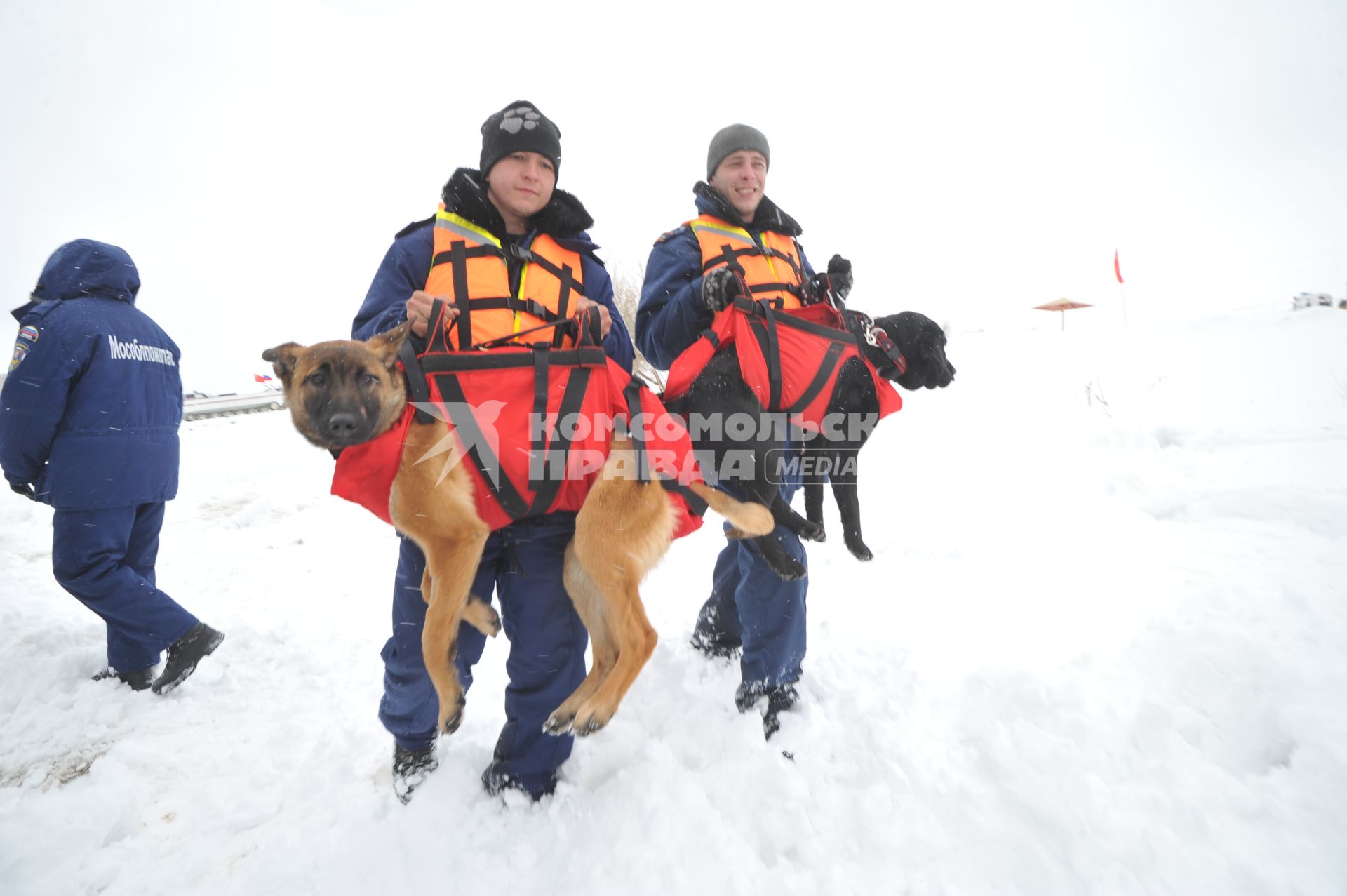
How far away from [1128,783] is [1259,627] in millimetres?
1114

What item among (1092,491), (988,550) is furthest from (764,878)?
(1092,491)

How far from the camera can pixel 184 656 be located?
2.87 metres

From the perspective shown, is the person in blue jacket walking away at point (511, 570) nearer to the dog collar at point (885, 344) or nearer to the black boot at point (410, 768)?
the black boot at point (410, 768)

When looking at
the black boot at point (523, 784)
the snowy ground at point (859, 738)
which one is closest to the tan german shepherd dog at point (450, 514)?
the black boot at point (523, 784)

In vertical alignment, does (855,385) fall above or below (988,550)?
above

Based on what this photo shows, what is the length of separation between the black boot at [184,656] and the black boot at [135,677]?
0.05 m

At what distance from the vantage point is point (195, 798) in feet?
7.15

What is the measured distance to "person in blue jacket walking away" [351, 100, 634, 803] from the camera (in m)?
2.08

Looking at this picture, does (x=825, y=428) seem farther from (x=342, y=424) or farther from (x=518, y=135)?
(x=342, y=424)

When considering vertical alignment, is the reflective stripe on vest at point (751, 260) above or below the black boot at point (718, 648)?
above

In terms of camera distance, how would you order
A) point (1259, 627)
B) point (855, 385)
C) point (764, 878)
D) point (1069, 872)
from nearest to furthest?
1. point (1069, 872)
2. point (764, 878)
3. point (1259, 627)
4. point (855, 385)

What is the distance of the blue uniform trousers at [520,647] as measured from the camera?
210cm

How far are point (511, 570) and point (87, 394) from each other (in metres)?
2.64

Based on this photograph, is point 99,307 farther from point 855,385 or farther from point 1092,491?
point 1092,491
